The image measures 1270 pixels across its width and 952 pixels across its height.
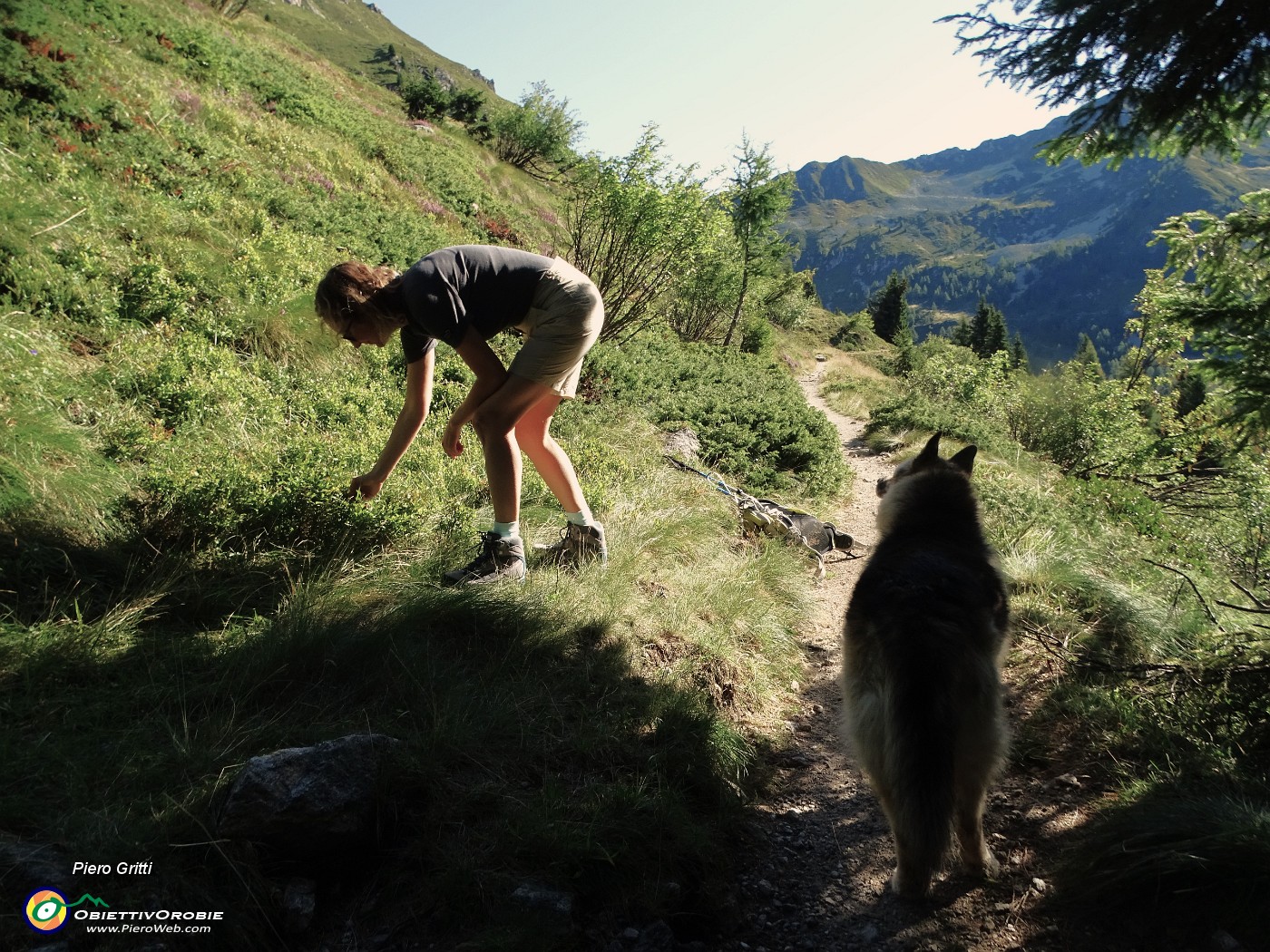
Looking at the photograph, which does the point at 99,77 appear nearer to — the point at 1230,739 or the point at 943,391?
the point at 1230,739

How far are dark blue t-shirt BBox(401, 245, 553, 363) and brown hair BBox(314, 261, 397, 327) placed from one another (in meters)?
0.17

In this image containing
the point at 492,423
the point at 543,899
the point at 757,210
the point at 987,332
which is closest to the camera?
the point at 543,899

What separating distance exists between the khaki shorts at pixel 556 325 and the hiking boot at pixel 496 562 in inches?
37.8

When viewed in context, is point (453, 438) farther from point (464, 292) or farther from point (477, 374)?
point (464, 292)

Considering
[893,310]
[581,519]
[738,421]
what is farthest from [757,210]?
[893,310]

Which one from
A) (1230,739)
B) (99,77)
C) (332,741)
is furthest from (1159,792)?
(99,77)

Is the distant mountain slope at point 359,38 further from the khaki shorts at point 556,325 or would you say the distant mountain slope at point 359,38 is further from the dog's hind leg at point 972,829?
the dog's hind leg at point 972,829

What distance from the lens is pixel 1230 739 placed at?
104 inches

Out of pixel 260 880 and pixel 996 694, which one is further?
pixel 996 694

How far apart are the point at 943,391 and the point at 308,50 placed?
2991cm

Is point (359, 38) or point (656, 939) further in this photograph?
point (359, 38)

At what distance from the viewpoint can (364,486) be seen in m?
3.51

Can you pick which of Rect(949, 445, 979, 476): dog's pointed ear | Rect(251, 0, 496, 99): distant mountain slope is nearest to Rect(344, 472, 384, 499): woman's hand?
Rect(949, 445, 979, 476): dog's pointed ear

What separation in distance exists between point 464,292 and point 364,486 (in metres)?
1.24
